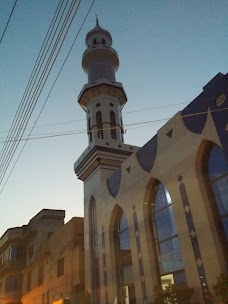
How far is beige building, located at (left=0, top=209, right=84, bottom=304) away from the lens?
23688 mm

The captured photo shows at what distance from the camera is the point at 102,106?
90.0 feet

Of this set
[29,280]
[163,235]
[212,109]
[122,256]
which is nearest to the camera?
[212,109]

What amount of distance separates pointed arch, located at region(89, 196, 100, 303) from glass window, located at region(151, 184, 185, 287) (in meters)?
6.91

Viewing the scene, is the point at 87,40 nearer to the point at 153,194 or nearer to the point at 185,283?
the point at 153,194

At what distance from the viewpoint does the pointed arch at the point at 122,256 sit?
17328mm

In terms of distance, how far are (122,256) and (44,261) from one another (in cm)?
1532

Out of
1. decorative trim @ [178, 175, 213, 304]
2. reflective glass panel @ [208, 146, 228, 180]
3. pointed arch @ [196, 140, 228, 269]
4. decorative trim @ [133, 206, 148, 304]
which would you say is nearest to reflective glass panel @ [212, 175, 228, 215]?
pointed arch @ [196, 140, 228, 269]

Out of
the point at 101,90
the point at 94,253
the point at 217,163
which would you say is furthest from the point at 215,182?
the point at 101,90

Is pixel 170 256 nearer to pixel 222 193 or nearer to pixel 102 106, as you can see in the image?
pixel 222 193

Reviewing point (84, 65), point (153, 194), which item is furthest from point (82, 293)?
point (84, 65)

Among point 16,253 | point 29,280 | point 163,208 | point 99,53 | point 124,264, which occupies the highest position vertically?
point 99,53

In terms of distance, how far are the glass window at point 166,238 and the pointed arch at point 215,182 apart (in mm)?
2585

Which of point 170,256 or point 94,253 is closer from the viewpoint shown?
point 170,256

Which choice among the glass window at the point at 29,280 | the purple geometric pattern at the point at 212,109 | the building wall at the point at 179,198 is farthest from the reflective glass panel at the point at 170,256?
the glass window at the point at 29,280
